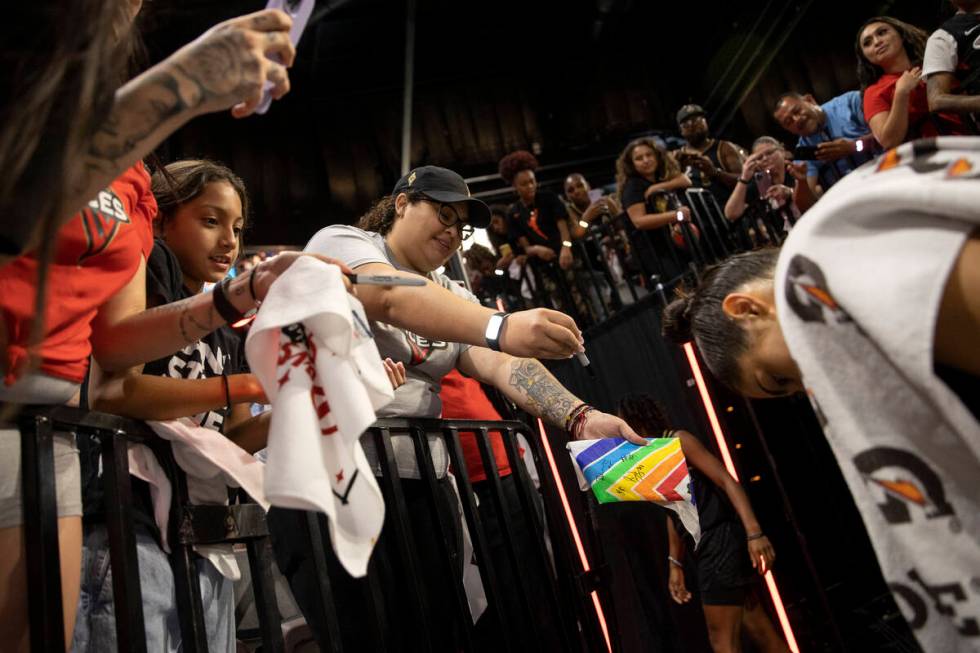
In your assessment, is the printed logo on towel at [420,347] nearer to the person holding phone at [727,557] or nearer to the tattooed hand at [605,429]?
the tattooed hand at [605,429]

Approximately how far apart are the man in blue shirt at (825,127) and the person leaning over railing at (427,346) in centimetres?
302

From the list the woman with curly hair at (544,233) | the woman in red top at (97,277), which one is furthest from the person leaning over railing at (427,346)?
the woman with curly hair at (544,233)

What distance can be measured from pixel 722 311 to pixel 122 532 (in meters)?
1.38

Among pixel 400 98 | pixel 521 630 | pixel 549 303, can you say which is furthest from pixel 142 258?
pixel 400 98

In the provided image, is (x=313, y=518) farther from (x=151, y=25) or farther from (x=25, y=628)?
(x=151, y=25)

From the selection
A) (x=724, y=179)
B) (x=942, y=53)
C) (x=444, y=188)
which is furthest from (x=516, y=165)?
(x=444, y=188)

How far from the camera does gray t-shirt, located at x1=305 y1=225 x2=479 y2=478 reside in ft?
7.29

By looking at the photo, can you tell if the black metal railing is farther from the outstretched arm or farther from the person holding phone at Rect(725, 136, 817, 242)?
the person holding phone at Rect(725, 136, 817, 242)

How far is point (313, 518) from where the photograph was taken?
178 cm

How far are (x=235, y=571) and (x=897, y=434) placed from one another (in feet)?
4.73

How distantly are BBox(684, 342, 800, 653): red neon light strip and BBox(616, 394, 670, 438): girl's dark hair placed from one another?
1.05 ft

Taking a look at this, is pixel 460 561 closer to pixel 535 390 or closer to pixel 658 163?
pixel 535 390

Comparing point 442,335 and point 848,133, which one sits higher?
point 848,133

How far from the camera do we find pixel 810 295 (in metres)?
1.26
